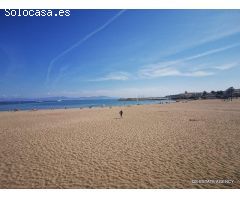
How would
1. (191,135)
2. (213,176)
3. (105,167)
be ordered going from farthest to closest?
(191,135)
(105,167)
(213,176)

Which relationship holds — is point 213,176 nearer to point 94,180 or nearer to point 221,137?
point 94,180

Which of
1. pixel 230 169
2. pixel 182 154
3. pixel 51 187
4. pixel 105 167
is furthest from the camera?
pixel 182 154

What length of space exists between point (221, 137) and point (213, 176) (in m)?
5.17

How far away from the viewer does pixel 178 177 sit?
224 inches

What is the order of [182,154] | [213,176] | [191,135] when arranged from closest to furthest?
[213,176], [182,154], [191,135]

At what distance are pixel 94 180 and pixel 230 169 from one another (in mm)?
4291

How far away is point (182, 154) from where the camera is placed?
7629 mm

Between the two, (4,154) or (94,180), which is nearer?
(94,180)

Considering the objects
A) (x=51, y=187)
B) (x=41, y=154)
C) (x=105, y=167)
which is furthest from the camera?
(x=41, y=154)

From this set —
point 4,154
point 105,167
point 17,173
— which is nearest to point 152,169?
point 105,167

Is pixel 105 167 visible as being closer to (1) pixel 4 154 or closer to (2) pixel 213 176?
(2) pixel 213 176

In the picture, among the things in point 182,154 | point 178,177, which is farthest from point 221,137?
point 178,177
